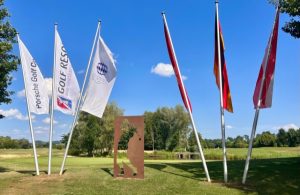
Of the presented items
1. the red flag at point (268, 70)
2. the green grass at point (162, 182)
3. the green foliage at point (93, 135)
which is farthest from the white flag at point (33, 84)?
the green foliage at point (93, 135)

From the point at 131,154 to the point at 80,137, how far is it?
46.4 metres

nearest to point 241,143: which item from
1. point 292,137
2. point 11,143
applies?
point 292,137

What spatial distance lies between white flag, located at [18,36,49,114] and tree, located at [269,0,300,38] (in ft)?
39.7

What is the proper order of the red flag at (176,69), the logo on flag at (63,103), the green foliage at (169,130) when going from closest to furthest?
the red flag at (176,69) → the logo on flag at (63,103) → the green foliage at (169,130)

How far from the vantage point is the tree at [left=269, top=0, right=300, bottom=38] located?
58.6 feet

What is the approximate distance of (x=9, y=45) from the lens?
69.9 feet

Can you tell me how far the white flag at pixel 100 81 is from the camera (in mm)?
18953

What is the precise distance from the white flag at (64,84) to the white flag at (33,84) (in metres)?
0.76

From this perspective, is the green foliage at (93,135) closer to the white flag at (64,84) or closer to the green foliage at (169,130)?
the green foliage at (169,130)

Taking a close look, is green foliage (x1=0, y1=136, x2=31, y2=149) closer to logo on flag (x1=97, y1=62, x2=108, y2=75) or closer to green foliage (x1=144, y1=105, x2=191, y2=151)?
green foliage (x1=144, y1=105, x2=191, y2=151)

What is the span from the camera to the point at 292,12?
59.1ft

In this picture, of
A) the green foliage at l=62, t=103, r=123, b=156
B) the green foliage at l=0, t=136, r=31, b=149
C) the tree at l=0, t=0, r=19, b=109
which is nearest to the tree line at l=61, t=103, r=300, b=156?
the green foliage at l=62, t=103, r=123, b=156

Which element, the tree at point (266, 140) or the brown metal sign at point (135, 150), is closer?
the brown metal sign at point (135, 150)

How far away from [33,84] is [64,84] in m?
1.60
